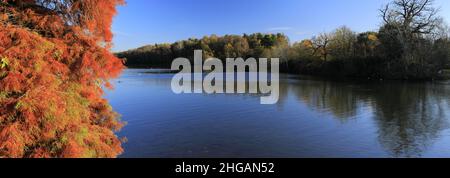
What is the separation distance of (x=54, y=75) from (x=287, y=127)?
1233 cm

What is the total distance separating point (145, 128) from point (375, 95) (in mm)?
20473

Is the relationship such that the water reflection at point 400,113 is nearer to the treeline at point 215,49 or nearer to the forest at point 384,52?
the forest at point 384,52

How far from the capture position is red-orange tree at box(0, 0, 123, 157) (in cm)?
661

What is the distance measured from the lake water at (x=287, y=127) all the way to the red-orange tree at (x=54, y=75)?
17.0 ft

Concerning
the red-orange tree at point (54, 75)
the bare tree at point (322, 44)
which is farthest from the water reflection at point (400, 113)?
the bare tree at point (322, 44)

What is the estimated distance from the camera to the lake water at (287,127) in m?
13.6

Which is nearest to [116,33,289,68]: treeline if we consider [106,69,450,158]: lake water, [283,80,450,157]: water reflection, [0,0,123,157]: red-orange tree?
[283,80,450,157]: water reflection

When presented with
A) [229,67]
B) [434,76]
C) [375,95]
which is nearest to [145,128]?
[375,95]

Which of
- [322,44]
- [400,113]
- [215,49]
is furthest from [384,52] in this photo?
[215,49]

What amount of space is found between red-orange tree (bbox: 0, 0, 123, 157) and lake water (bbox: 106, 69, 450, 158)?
5168mm

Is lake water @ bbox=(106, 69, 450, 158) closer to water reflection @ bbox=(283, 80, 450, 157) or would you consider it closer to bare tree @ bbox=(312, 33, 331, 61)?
water reflection @ bbox=(283, 80, 450, 157)

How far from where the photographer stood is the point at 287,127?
698 inches
